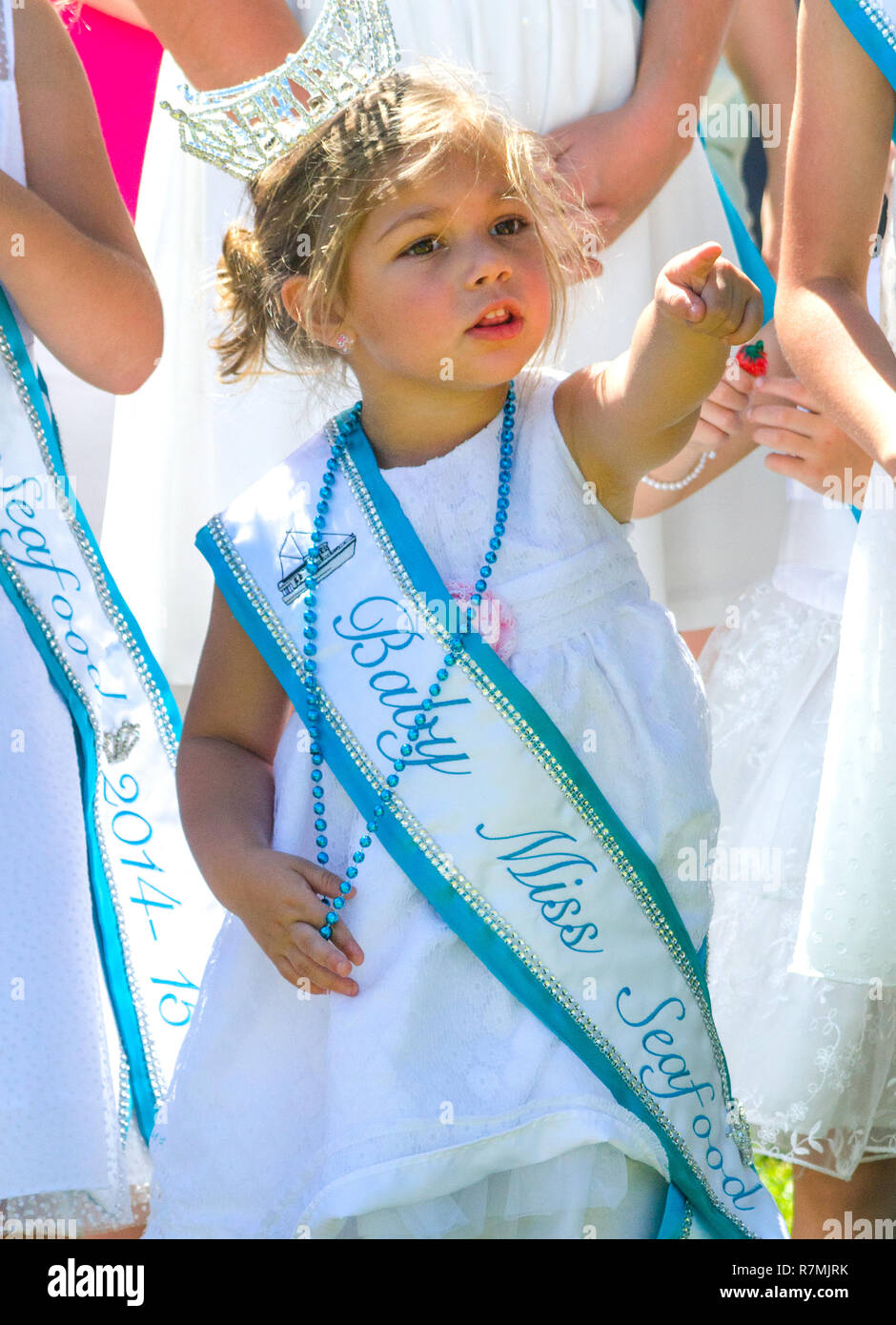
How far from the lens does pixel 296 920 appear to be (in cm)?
195

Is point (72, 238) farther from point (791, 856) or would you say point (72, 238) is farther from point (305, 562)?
point (791, 856)

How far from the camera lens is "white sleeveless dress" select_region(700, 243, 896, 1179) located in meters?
2.37

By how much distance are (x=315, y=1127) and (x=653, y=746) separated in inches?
22.5

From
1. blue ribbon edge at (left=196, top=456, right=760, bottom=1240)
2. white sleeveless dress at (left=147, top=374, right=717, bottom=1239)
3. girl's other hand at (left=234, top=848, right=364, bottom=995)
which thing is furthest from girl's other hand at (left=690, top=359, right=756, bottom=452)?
girl's other hand at (left=234, top=848, right=364, bottom=995)

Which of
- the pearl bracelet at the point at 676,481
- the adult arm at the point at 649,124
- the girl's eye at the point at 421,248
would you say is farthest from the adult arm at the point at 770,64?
the girl's eye at the point at 421,248

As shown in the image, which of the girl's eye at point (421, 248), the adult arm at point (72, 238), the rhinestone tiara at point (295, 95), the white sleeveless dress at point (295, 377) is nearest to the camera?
the girl's eye at point (421, 248)

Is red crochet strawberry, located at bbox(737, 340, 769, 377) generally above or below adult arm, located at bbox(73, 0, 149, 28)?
below

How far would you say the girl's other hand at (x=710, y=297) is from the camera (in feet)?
5.94

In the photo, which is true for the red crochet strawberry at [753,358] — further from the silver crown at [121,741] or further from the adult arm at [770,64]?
the silver crown at [121,741]

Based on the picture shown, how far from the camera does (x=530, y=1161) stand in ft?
6.15

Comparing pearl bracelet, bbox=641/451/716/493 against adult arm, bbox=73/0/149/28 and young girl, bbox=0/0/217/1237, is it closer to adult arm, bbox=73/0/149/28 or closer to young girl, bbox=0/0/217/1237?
young girl, bbox=0/0/217/1237

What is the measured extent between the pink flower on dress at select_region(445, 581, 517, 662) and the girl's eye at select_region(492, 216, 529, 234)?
427 mm

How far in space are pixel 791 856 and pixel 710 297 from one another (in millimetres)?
1030
